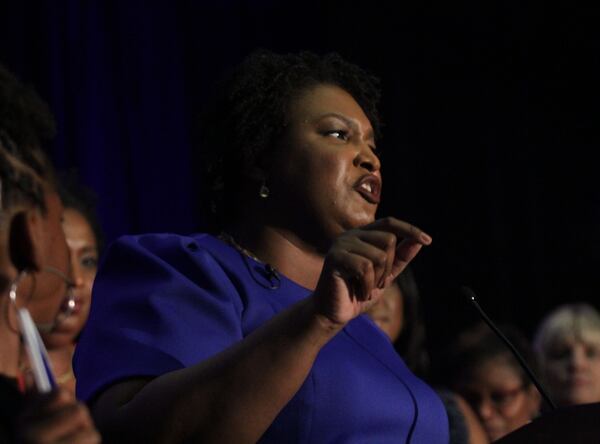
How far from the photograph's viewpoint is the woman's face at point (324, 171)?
193 centimetres

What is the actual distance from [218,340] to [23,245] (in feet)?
1.87

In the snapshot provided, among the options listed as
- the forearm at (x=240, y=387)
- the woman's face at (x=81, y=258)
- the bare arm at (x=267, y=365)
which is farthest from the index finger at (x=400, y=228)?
the woman's face at (x=81, y=258)

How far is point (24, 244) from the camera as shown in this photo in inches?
45.4

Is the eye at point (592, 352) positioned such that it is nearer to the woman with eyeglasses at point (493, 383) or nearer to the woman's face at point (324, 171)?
the woman with eyeglasses at point (493, 383)

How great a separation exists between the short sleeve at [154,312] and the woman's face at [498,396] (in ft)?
5.31

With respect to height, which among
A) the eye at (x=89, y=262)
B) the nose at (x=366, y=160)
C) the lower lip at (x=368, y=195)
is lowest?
the eye at (x=89, y=262)

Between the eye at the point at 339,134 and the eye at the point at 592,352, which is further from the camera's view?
the eye at the point at 592,352

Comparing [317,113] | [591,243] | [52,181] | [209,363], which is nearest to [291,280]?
[317,113]

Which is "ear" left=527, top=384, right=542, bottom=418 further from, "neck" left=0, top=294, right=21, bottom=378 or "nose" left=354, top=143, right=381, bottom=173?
"neck" left=0, top=294, right=21, bottom=378

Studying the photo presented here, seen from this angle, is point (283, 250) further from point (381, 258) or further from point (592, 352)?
point (592, 352)

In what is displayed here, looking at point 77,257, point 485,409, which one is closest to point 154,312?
point 77,257

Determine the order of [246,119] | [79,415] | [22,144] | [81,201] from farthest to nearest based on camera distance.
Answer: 1. [81,201]
2. [246,119]
3. [22,144]
4. [79,415]

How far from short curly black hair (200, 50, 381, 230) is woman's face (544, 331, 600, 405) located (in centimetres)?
169

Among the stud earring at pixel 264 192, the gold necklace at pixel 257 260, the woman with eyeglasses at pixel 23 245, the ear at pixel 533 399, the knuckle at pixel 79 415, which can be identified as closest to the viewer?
the knuckle at pixel 79 415
